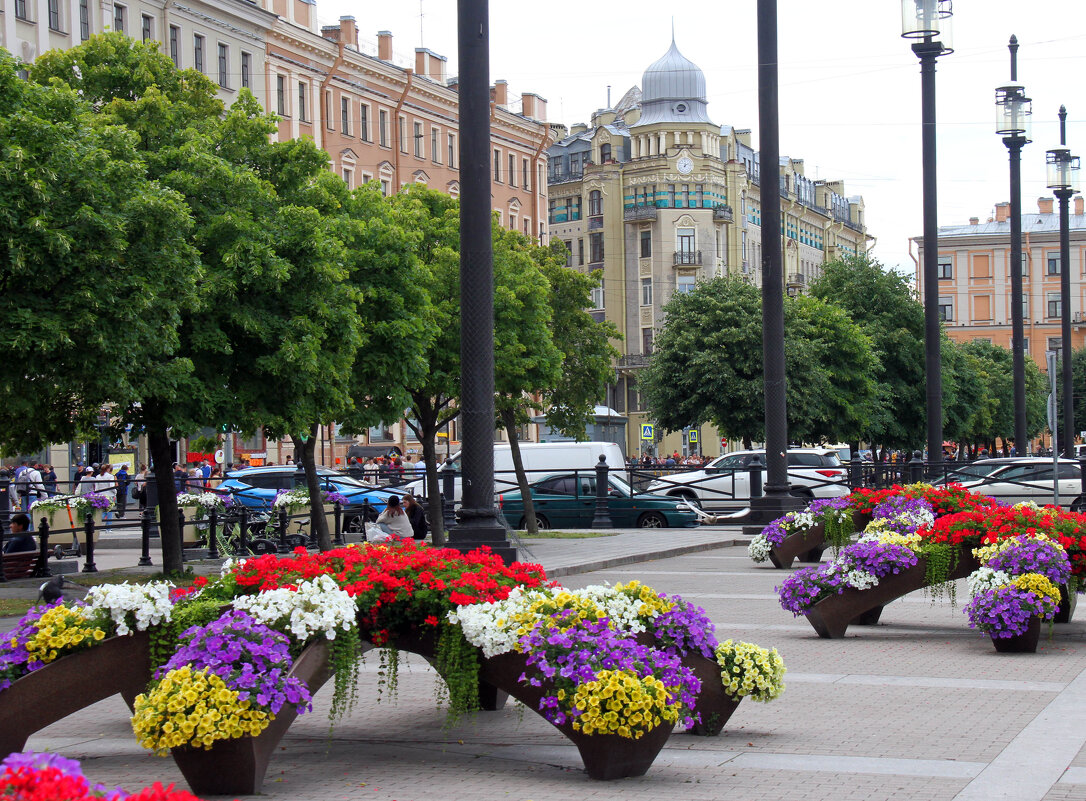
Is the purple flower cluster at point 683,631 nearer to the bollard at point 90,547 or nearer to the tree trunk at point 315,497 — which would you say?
the bollard at point 90,547

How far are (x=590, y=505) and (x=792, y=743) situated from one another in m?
24.0

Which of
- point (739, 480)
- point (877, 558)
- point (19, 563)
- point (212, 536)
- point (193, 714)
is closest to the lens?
point (193, 714)

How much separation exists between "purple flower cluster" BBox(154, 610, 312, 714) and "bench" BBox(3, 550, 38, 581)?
12.5 meters

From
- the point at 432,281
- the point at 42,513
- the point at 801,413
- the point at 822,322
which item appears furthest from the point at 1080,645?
the point at 822,322

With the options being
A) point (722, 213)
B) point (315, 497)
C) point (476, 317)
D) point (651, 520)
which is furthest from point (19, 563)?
point (722, 213)

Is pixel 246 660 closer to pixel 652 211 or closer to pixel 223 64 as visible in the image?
pixel 223 64

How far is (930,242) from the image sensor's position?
28969 millimetres

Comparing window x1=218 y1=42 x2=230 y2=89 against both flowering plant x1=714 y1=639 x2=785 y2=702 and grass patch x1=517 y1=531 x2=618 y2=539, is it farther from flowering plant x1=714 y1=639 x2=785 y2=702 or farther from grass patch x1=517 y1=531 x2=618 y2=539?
flowering plant x1=714 y1=639 x2=785 y2=702

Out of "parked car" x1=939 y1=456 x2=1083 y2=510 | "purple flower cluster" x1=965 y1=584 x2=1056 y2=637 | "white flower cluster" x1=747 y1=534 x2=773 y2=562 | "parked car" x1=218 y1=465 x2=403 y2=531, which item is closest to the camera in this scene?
"purple flower cluster" x1=965 y1=584 x2=1056 y2=637

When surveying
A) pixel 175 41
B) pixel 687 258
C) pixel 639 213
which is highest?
pixel 175 41

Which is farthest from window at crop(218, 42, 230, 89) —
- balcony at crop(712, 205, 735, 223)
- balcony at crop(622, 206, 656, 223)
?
balcony at crop(712, 205, 735, 223)

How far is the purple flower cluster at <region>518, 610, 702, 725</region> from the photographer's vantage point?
21.6 feet

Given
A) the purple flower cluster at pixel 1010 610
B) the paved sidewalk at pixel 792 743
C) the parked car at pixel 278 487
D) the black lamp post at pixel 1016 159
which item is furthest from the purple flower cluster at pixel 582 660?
the black lamp post at pixel 1016 159

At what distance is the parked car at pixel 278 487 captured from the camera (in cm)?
3114
